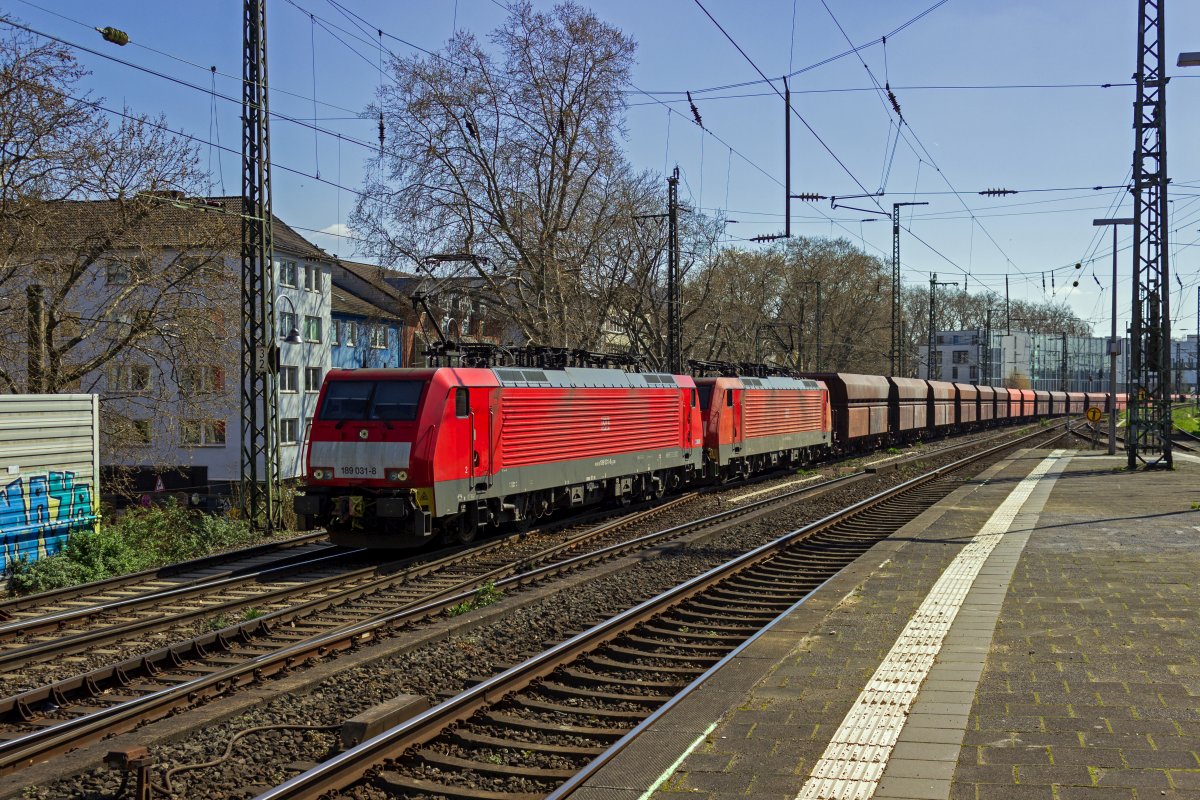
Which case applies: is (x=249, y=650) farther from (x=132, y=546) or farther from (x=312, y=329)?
(x=312, y=329)

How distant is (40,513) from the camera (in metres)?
14.3

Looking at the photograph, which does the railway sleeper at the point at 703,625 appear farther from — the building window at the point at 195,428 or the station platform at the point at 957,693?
the building window at the point at 195,428

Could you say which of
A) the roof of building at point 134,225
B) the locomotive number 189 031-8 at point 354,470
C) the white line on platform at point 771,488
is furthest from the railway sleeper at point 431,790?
the white line on platform at point 771,488

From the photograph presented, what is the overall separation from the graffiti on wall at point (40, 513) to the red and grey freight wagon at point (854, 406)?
24722 millimetres

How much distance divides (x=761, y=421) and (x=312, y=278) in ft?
93.0

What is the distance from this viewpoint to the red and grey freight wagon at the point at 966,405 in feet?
181

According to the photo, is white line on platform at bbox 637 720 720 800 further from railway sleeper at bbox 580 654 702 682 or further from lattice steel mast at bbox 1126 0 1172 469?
lattice steel mast at bbox 1126 0 1172 469

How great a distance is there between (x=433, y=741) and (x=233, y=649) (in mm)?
3611

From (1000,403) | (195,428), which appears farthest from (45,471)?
(1000,403)

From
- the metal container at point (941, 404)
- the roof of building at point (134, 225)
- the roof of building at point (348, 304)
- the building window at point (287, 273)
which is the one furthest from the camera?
the roof of building at point (348, 304)

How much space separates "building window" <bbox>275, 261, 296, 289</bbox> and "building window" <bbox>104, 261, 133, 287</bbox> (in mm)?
22912

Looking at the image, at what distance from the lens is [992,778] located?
5207 millimetres

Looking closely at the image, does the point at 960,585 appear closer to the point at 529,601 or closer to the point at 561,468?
the point at 529,601

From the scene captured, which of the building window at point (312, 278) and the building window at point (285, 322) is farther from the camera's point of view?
the building window at point (312, 278)
